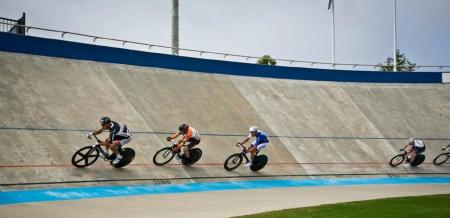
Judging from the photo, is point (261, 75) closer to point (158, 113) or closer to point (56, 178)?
point (158, 113)

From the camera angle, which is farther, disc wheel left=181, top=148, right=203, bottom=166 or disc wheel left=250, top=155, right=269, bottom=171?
disc wheel left=250, top=155, right=269, bottom=171

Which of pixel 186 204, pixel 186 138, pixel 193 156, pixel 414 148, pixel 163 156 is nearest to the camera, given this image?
pixel 186 204

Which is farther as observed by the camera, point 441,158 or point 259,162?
point 441,158

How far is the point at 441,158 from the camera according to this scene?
2672cm

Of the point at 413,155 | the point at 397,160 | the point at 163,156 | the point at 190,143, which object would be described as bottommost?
the point at 163,156

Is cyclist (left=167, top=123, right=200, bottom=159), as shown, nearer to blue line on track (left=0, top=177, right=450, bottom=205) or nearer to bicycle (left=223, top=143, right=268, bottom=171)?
blue line on track (left=0, top=177, right=450, bottom=205)

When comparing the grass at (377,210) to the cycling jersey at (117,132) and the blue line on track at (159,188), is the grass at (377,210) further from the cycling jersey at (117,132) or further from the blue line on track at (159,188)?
the cycling jersey at (117,132)

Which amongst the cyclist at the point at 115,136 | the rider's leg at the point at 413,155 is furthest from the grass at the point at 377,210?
the rider's leg at the point at 413,155

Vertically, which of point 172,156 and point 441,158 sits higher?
point 441,158

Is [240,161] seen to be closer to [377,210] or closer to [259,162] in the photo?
[259,162]

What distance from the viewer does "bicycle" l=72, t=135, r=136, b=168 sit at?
16.2 m

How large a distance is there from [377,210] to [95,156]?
8.70m

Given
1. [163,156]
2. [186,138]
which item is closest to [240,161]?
[186,138]

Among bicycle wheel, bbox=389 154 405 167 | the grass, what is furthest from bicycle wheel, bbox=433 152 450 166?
the grass
